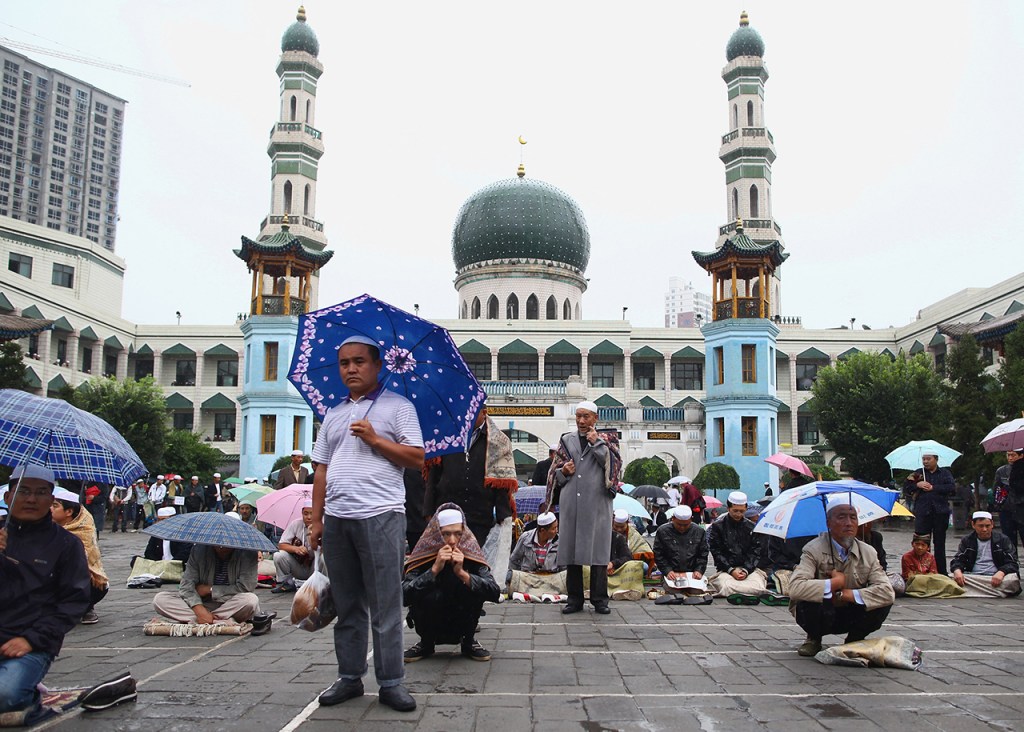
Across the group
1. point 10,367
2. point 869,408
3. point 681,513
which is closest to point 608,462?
point 681,513

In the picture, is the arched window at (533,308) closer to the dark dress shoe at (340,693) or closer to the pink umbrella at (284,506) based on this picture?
the pink umbrella at (284,506)

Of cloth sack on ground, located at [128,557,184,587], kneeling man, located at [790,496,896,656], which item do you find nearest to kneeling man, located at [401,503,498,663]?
kneeling man, located at [790,496,896,656]

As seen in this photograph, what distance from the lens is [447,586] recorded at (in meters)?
5.29

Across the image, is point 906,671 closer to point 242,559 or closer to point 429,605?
point 429,605

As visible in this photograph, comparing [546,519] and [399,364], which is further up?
[399,364]

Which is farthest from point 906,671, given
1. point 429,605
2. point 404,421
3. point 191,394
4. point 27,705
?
point 191,394

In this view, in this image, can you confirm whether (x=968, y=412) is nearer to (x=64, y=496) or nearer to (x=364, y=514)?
(x=64, y=496)

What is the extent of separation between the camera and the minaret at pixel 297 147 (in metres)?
45.8

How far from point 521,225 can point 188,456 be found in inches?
859

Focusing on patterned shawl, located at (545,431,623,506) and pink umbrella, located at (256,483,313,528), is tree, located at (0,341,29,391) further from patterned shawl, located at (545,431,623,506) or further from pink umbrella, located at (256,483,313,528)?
patterned shawl, located at (545,431,623,506)

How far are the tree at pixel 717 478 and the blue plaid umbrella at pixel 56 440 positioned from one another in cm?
2586

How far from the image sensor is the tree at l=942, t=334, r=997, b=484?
2009 cm

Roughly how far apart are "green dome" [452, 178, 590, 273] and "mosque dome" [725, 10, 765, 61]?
12.1 metres

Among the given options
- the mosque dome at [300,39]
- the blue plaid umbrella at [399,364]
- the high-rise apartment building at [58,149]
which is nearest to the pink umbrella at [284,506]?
the blue plaid umbrella at [399,364]
